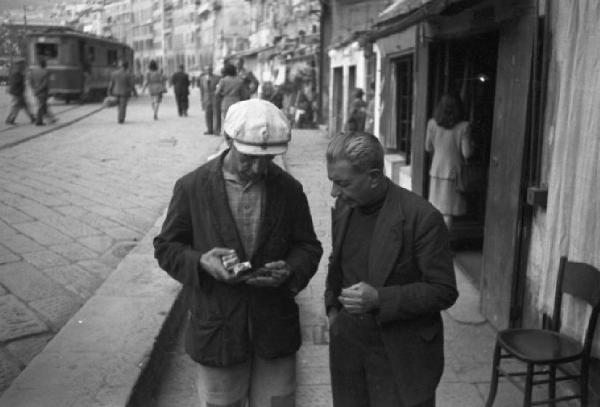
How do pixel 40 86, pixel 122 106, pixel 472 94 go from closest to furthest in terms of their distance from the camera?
pixel 472 94 → pixel 40 86 → pixel 122 106

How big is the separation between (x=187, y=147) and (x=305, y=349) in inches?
382

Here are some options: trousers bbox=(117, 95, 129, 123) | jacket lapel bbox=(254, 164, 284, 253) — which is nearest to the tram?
trousers bbox=(117, 95, 129, 123)

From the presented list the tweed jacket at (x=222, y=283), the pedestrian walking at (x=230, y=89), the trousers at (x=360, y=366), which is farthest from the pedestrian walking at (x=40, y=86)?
the trousers at (x=360, y=366)

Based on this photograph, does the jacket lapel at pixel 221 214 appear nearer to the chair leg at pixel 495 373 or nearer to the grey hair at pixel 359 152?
the grey hair at pixel 359 152

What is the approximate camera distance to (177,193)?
7.68 feet

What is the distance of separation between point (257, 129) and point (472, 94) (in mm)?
5201

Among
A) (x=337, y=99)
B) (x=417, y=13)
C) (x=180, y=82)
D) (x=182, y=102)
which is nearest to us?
(x=417, y=13)

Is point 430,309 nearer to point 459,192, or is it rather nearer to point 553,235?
point 553,235

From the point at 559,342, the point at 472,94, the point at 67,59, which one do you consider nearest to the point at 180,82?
the point at 67,59

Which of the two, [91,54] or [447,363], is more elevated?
[91,54]

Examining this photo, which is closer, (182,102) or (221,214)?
(221,214)

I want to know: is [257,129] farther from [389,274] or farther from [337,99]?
[337,99]

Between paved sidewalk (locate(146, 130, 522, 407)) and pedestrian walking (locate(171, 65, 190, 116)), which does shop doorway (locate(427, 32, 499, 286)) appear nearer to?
paved sidewalk (locate(146, 130, 522, 407))

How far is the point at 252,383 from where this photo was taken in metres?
2.46
